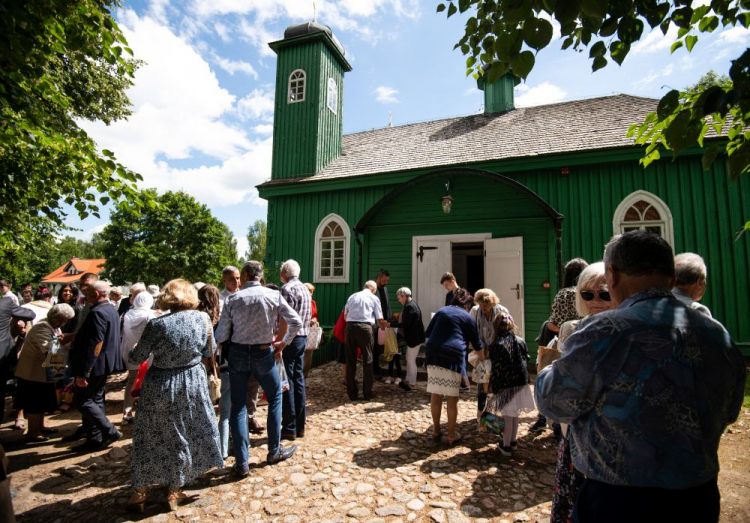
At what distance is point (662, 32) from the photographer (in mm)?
2277

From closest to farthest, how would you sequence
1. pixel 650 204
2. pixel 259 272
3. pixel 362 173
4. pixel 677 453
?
pixel 677 453
pixel 259 272
pixel 650 204
pixel 362 173

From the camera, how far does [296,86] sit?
1273 cm

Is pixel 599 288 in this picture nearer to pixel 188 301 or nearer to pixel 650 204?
pixel 188 301

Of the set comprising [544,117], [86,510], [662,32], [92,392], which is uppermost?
[544,117]

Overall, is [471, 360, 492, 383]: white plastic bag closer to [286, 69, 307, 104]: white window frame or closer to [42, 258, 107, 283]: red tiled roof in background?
[286, 69, 307, 104]: white window frame

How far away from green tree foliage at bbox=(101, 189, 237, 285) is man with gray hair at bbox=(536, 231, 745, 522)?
3018 cm

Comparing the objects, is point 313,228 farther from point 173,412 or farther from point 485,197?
point 173,412

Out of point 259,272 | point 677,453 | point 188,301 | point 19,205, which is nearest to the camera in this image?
point 677,453

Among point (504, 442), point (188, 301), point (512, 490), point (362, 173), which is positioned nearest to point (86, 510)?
point (188, 301)

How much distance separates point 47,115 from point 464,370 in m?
5.31

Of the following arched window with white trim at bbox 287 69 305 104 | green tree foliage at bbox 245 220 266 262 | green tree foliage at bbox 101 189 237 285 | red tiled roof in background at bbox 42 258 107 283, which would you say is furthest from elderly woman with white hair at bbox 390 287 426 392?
red tiled roof in background at bbox 42 258 107 283

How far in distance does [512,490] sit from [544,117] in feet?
34.6

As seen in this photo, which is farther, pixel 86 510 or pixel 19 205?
pixel 19 205

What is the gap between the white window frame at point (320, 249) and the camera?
10.4 metres
